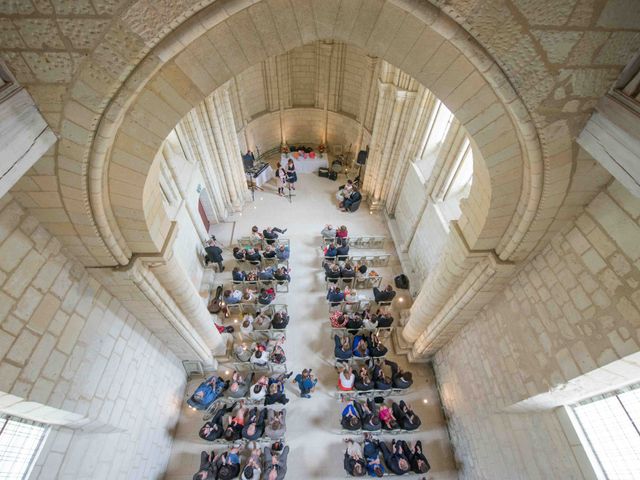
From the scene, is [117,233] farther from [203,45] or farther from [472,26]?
[472,26]

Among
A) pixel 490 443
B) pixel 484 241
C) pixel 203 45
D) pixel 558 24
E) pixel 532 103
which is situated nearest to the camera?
pixel 558 24

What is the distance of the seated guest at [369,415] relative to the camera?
5.81 metres

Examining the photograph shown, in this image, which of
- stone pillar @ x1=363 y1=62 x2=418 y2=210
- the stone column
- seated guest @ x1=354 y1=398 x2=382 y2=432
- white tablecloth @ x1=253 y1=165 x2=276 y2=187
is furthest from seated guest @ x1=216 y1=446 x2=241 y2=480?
white tablecloth @ x1=253 y1=165 x2=276 y2=187

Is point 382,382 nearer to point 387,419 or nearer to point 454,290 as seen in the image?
point 387,419

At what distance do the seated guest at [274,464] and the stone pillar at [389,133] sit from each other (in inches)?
285

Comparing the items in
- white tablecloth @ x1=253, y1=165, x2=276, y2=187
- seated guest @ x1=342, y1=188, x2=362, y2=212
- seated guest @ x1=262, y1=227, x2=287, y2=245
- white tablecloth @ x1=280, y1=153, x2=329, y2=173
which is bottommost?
seated guest @ x1=262, y1=227, x2=287, y2=245

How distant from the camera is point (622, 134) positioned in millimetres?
2375

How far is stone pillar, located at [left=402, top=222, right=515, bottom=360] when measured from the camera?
167 inches

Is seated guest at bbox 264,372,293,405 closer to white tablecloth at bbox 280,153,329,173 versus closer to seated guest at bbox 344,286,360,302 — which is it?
seated guest at bbox 344,286,360,302

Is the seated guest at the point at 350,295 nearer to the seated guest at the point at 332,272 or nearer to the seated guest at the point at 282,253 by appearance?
the seated guest at the point at 332,272

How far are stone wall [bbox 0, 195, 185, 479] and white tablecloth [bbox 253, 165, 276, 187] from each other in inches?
263

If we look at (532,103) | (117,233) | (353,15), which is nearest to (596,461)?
(532,103)

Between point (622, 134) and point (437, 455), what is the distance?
239 inches

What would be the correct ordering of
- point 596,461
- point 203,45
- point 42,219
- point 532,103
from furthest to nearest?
point 596,461, point 42,219, point 203,45, point 532,103
